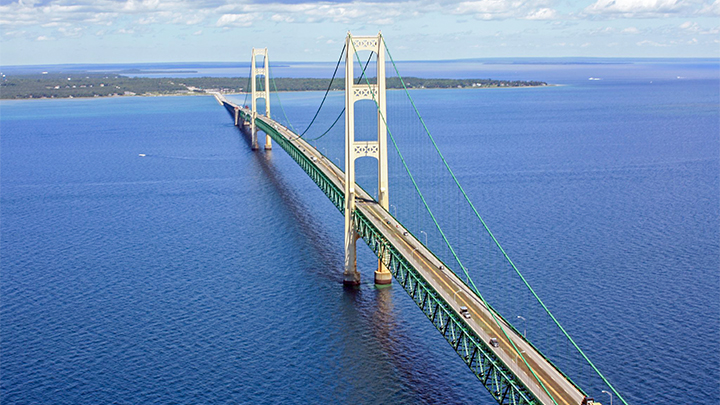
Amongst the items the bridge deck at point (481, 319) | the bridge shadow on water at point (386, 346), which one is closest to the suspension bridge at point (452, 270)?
→ the bridge deck at point (481, 319)

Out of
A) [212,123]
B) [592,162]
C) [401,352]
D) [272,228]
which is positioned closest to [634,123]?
[592,162]

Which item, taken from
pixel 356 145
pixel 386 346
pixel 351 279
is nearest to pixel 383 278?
pixel 351 279

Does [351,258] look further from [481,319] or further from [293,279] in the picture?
[481,319]

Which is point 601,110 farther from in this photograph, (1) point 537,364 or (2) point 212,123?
(1) point 537,364

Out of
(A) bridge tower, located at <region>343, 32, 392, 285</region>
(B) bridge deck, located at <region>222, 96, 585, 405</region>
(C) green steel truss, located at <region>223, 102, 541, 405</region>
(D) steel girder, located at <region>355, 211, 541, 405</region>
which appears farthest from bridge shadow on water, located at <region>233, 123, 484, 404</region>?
(B) bridge deck, located at <region>222, 96, 585, 405</region>

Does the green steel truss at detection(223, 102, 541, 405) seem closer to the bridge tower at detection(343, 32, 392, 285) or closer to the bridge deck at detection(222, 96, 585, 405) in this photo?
the bridge deck at detection(222, 96, 585, 405)
